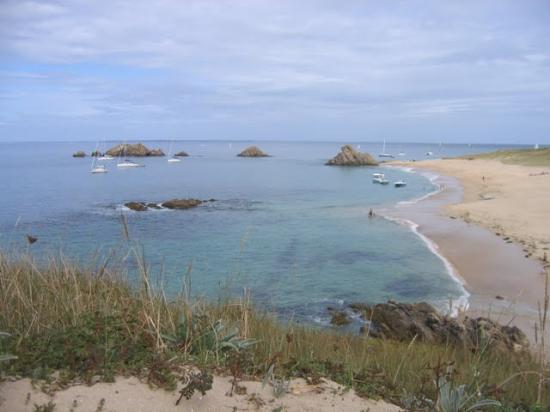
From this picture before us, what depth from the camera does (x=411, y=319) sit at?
1084cm

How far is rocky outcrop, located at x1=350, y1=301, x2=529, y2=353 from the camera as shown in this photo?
29.0ft

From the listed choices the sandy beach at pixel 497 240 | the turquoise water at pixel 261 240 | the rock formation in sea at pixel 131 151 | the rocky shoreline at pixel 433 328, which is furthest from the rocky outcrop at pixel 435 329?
the rock formation in sea at pixel 131 151

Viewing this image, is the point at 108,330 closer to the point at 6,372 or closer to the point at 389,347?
the point at 6,372

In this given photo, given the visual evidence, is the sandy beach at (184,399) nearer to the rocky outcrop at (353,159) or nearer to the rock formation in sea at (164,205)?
the rock formation in sea at (164,205)

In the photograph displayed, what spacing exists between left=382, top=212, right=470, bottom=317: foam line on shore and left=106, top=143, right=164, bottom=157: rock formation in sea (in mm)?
101804

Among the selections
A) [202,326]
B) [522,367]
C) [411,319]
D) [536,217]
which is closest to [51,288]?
[202,326]

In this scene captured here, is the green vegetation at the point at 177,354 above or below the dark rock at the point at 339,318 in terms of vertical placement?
above

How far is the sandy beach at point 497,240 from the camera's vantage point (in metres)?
14.1

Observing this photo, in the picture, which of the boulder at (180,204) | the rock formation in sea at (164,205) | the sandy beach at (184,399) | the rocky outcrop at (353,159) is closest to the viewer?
the sandy beach at (184,399)

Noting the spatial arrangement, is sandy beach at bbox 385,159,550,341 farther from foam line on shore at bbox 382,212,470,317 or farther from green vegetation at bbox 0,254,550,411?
green vegetation at bbox 0,254,550,411

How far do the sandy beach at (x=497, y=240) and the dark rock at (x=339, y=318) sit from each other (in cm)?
320

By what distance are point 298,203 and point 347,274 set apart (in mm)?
22604

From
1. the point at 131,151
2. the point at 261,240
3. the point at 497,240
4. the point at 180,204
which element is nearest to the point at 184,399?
the point at 261,240

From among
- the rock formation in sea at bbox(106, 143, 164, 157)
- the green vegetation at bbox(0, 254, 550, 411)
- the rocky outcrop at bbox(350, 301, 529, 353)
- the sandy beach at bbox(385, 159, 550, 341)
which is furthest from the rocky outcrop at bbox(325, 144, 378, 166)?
the green vegetation at bbox(0, 254, 550, 411)
